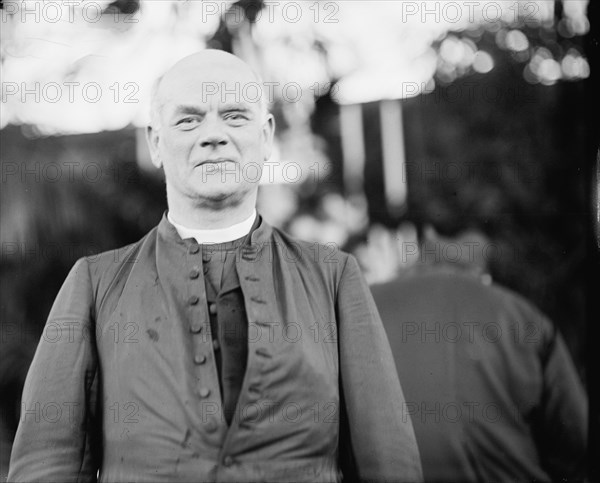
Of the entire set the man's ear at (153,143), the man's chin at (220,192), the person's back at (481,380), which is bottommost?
the person's back at (481,380)

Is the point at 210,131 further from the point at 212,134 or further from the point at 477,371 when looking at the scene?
the point at 477,371

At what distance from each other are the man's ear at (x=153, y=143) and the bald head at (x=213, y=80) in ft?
0.10

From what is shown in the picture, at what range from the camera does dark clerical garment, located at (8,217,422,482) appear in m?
2.46

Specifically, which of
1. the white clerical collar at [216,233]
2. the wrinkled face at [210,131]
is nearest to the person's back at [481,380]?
the white clerical collar at [216,233]

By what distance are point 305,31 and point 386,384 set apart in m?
1.26

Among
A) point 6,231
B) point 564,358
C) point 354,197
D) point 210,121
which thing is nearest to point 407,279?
point 354,197

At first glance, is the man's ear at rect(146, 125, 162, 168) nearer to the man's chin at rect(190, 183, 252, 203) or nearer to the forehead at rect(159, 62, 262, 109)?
the forehead at rect(159, 62, 262, 109)

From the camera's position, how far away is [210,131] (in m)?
2.61

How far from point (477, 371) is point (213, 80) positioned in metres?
1.32

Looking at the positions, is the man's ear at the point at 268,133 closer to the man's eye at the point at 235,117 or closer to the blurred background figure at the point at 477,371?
the man's eye at the point at 235,117

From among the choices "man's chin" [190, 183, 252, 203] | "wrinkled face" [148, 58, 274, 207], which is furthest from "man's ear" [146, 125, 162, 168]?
"man's chin" [190, 183, 252, 203]

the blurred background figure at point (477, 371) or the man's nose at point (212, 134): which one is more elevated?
the man's nose at point (212, 134)

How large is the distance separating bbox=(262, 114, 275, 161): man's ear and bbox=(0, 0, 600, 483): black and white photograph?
0.01m

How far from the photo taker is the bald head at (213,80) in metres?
2.67
